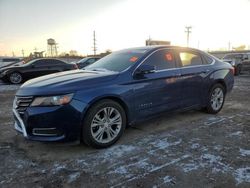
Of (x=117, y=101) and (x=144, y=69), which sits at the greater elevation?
(x=144, y=69)

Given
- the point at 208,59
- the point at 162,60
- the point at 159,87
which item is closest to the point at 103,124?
the point at 159,87

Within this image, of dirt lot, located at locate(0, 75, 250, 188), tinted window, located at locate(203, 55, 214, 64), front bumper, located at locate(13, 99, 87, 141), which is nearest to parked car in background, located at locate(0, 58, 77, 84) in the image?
dirt lot, located at locate(0, 75, 250, 188)

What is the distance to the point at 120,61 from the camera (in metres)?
4.75

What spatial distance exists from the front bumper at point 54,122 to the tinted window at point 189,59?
248 cm

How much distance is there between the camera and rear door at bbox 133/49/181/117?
14.3 ft

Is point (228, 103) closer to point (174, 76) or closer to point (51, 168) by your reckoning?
point (174, 76)

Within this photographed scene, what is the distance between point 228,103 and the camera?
286 inches

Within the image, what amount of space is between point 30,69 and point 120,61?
386 inches

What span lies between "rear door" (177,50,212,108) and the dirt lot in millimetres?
579

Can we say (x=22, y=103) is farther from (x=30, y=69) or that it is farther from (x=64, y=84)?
(x=30, y=69)

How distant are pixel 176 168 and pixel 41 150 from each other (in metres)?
2.07

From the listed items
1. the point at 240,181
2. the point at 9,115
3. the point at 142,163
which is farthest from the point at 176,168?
the point at 9,115

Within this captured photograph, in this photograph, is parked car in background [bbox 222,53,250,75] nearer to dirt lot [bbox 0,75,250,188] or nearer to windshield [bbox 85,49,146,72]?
dirt lot [bbox 0,75,250,188]

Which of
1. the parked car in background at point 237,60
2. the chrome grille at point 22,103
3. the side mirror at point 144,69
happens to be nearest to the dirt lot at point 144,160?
the chrome grille at point 22,103
